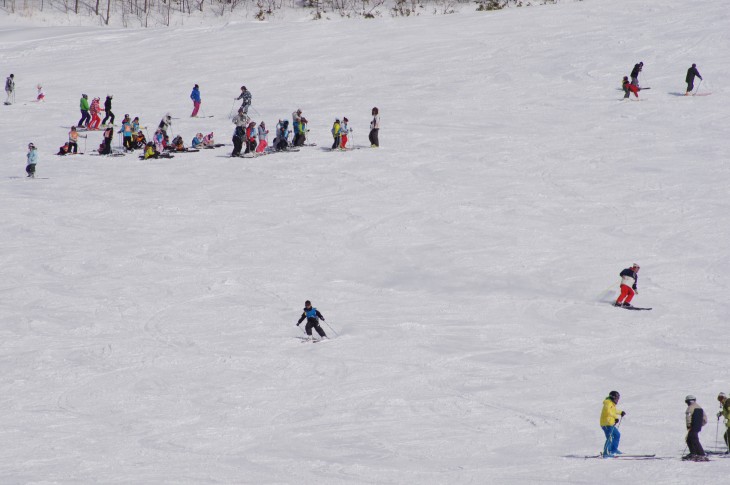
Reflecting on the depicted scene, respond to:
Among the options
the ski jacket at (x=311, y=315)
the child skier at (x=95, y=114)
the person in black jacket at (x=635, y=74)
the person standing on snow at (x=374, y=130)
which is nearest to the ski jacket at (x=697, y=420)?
the ski jacket at (x=311, y=315)

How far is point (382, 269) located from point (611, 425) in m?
9.54

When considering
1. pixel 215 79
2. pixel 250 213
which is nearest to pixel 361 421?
pixel 250 213

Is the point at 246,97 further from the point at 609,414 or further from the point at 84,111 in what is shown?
the point at 609,414

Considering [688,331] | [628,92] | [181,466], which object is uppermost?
[628,92]

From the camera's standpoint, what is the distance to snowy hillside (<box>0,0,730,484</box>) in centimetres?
1368

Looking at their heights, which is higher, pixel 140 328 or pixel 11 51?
pixel 11 51

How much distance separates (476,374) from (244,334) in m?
4.42

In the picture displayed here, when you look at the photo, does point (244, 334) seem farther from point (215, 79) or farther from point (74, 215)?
point (215, 79)

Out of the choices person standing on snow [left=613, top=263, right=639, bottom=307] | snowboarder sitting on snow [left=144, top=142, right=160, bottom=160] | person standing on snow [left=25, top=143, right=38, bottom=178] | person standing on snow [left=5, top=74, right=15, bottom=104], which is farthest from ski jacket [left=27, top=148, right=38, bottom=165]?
person standing on snow [left=613, top=263, right=639, bottom=307]

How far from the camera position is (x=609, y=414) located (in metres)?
12.7

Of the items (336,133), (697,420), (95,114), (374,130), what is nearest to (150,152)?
(95,114)

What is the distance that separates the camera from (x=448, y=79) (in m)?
37.7

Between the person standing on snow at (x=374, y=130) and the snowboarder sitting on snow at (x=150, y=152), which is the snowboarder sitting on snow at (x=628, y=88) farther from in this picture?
the snowboarder sitting on snow at (x=150, y=152)

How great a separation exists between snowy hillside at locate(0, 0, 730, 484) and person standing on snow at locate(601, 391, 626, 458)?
482mm
